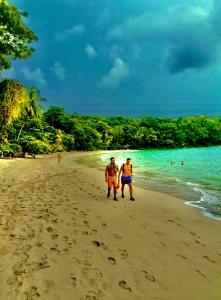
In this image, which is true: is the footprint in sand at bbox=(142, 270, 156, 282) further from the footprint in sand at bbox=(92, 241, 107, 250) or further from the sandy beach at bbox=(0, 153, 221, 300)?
the footprint in sand at bbox=(92, 241, 107, 250)

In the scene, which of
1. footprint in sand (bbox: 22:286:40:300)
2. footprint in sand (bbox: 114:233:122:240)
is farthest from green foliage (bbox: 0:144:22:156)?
footprint in sand (bbox: 22:286:40:300)

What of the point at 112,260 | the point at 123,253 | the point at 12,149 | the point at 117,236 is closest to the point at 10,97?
the point at 117,236

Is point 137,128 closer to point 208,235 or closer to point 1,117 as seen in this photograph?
point 1,117

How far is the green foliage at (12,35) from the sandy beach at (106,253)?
8.51 meters

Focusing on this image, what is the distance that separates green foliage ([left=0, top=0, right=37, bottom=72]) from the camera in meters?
12.8

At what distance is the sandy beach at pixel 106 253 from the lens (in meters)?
4.57

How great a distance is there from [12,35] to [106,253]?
12557mm

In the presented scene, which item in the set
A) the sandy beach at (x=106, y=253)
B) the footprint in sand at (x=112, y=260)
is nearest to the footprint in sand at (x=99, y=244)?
the sandy beach at (x=106, y=253)

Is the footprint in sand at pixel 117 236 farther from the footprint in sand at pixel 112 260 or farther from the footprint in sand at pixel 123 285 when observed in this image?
the footprint in sand at pixel 123 285

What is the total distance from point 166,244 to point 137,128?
120 m

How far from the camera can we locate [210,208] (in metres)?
11.8

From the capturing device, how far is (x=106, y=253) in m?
6.08

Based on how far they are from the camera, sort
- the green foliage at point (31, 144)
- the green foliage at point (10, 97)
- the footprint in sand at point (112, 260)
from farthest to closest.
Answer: the green foliage at point (31, 144), the green foliage at point (10, 97), the footprint in sand at point (112, 260)

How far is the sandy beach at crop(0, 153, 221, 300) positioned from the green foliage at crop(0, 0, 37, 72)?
8510 millimetres
